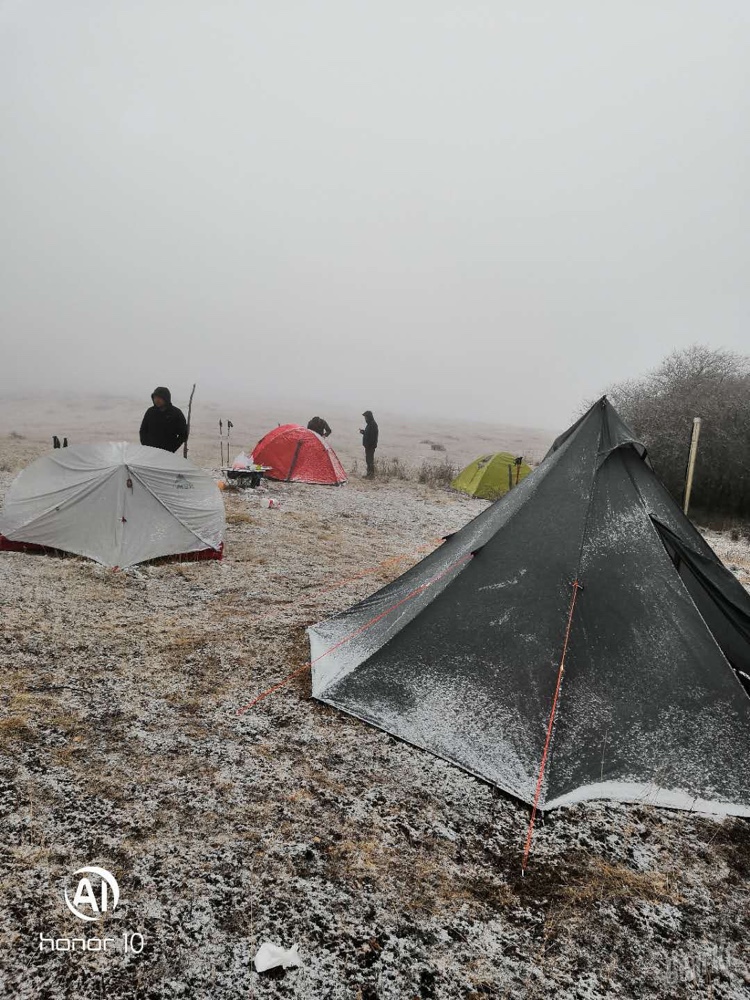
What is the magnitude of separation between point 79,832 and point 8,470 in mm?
11800

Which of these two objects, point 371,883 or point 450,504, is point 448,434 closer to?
point 450,504

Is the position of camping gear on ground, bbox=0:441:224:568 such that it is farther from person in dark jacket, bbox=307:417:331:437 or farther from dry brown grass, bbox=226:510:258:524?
person in dark jacket, bbox=307:417:331:437

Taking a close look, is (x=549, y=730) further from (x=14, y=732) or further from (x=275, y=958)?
(x=14, y=732)

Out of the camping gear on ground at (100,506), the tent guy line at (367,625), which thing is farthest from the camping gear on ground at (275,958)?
the camping gear on ground at (100,506)

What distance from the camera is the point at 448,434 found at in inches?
1534

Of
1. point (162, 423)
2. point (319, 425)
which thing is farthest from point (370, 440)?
point (162, 423)

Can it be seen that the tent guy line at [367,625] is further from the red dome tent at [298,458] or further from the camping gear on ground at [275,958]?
the red dome tent at [298,458]

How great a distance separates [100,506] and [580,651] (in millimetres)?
5681

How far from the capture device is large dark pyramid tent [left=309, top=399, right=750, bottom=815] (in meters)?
3.25

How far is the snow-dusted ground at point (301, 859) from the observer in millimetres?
2166

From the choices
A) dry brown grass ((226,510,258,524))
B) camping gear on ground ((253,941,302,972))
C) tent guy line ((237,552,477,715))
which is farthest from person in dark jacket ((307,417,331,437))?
camping gear on ground ((253,941,302,972))

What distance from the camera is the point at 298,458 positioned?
1416 centimetres

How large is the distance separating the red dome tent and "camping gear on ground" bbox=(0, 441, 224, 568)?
7038mm

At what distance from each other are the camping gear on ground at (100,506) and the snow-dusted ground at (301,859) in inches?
88.5
